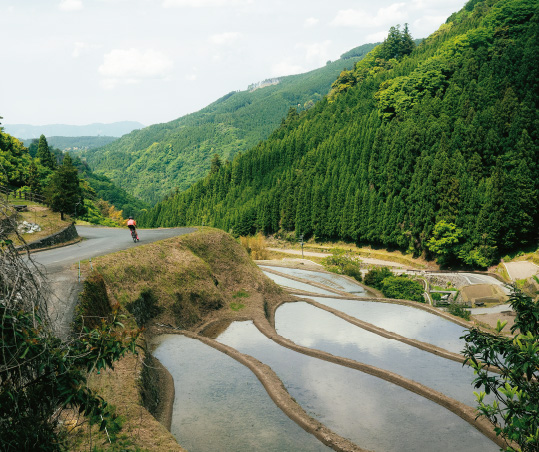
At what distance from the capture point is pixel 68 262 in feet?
70.7

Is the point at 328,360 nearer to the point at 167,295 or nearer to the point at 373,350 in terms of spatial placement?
the point at 373,350

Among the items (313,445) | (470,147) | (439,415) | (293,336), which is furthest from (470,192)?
(313,445)

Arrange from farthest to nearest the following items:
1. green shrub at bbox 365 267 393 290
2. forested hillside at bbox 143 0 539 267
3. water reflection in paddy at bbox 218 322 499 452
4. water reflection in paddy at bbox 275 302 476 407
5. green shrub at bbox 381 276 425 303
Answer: forested hillside at bbox 143 0 539 267, green shrub at bbox 365 267 393 290, green shrub at bbox 381 276 425 303, water reflection in paddy at bbox 275 302 476 407, water reflection in paddy at bbox 218 322 499 452

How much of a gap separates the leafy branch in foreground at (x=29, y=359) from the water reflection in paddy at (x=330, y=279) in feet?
116

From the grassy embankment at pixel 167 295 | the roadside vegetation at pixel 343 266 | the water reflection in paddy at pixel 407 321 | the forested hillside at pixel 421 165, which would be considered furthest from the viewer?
the forested hillside at pixel 421 165

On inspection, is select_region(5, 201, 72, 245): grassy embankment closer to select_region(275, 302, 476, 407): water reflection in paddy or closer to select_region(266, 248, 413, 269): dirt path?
select_region(275, 302, 476, 407): water reflection in paddy

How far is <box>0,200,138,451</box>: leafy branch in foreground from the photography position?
6.09 m

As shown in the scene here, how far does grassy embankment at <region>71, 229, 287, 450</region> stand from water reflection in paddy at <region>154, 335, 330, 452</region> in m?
1.13

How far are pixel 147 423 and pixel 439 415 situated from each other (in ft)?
31.2

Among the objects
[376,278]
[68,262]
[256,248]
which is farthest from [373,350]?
[256,248]

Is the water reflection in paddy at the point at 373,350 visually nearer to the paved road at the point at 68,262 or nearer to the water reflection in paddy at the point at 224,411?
the water reflection in paddy at the point at 224,411

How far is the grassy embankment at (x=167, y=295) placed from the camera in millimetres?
13156

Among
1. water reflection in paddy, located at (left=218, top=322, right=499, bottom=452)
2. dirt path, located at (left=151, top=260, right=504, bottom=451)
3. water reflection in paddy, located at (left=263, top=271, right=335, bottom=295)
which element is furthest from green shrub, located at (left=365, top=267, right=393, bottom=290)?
water reflection in paddy, located at (left=218, top=322, right=499, bottom=452)

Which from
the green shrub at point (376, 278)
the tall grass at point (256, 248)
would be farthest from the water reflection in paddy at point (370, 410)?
the tall grass at point (256, 248)
